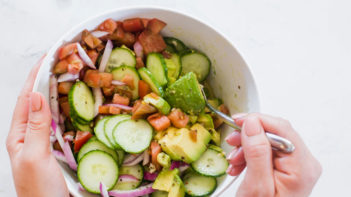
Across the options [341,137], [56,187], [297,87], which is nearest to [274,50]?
[297,87]

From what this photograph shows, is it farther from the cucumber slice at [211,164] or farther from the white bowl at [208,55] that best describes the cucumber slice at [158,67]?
the cucumber slice at [211,164]

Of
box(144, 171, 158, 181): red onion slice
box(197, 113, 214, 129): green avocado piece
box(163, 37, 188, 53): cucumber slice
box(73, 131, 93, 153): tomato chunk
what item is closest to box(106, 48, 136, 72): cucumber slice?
box(163, 37, 188, 53): cucumber slice

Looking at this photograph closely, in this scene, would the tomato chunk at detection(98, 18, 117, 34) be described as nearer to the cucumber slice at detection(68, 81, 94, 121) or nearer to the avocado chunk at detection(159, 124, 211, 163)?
the cucumber slice at detection(68, 81, 94, 121)

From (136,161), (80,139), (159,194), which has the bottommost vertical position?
(159,194)

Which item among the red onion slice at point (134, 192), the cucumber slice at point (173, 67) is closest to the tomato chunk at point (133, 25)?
the cucumber slice at point (173, 67)

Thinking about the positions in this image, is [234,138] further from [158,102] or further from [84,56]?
[84,56]

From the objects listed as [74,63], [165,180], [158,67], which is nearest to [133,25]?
[158,67]
